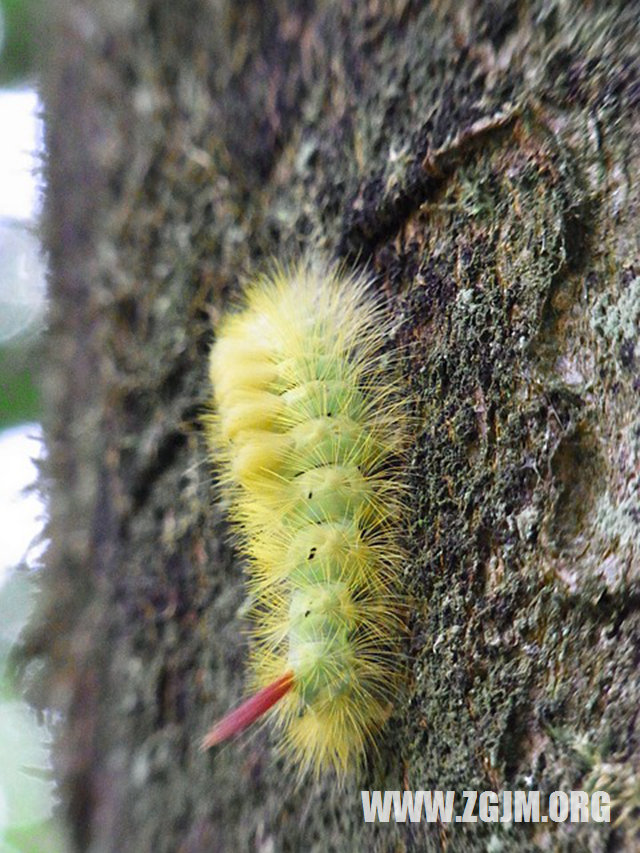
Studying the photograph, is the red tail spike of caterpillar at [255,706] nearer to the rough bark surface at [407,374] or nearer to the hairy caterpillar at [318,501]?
the hairy caterpillar at [318,501]

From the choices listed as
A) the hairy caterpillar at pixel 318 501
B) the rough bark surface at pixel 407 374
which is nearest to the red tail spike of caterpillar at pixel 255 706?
the hairy caterpillar at pixel 318 501

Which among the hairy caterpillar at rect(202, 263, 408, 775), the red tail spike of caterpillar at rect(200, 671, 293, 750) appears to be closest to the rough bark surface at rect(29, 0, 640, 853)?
the hairy caterpillar at rect(202, 263, 408, 775)

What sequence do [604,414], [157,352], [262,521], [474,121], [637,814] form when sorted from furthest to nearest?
1. [157,352]
2. [262,521]
3. [474,121]
4. [604,414]
5. [637,814]

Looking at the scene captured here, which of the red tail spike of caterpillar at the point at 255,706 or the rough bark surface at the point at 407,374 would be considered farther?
the red tail spike of caterpillar at the point at 255,706

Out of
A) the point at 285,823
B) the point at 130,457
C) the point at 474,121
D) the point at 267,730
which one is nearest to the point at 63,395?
the point at 130,457

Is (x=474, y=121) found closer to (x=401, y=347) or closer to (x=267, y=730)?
(x=401, y=347)

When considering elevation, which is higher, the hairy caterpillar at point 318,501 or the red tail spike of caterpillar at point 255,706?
the hairy caterpillar at point 318,501
